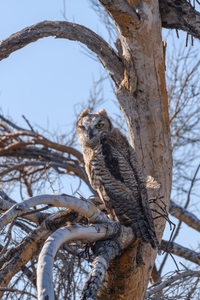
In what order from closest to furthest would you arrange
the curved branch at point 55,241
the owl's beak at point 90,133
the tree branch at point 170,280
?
1. the curved branch at point 55,241
2. the tree branch at point 170,280
3. the owl's beak at point 90,133

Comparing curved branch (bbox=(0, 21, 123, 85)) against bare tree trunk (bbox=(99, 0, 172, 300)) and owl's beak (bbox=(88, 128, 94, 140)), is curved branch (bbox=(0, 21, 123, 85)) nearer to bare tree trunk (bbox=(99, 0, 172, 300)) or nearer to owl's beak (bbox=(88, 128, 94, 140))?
bare tree trunk (bbox=(99, 0, 172, 300))

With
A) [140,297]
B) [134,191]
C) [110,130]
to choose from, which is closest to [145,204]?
[134,191]

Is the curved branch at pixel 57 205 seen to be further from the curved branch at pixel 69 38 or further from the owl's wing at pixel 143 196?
the curved branch at pixel 69 38

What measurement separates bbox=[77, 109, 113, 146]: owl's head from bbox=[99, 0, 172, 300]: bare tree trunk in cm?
32

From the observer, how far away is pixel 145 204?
Answer: 18.3 feet

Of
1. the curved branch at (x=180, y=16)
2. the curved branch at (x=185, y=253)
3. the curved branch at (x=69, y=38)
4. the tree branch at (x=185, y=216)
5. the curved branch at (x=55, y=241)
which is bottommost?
A: the curved branch at (x=55, y=241)

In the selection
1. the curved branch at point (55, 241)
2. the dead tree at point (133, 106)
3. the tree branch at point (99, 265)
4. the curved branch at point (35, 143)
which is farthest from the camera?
the curved branch at point (35, 143)

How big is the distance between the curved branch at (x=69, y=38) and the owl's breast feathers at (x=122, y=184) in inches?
25.9

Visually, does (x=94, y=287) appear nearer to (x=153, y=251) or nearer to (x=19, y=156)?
(x=153, y=251)

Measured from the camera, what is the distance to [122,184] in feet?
19.2

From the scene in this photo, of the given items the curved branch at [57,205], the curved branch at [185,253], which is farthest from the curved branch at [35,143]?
the curved branch at [57,205]

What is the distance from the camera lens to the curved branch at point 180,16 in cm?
644

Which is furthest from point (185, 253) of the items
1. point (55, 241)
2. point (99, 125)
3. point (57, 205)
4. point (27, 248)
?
point (55, 241)

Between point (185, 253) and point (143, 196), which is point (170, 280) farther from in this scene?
point (143, 196)
